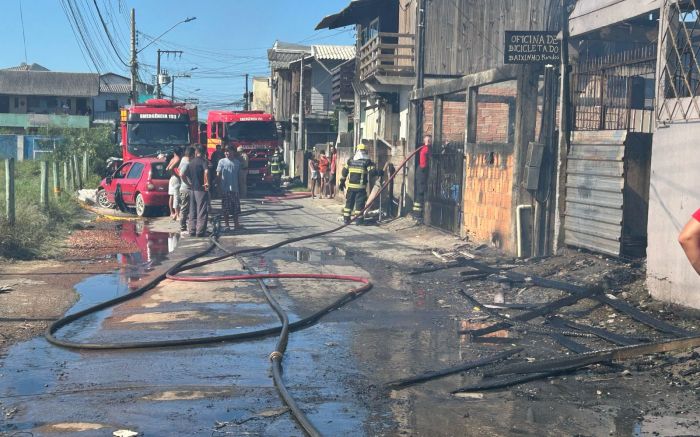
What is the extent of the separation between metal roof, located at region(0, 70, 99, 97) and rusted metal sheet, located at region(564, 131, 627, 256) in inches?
2744

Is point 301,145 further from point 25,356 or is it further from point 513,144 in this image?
point 25,356

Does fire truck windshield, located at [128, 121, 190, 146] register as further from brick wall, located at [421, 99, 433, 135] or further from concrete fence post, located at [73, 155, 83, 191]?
brick wall, located at [421, 99, 433, 135]

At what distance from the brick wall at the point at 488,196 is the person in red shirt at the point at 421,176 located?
2868 mm

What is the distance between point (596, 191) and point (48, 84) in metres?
72.9

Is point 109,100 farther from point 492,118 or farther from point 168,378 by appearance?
point 168,378

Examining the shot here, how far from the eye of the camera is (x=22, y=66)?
9356 centimetres

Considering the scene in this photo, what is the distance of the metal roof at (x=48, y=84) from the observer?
74312 millimetres

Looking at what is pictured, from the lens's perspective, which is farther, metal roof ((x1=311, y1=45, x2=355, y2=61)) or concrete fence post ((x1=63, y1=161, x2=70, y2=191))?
metal roof ((x1=311, y1=45, x2=355, y2=61))

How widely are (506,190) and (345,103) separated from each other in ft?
78.9

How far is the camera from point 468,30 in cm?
2541

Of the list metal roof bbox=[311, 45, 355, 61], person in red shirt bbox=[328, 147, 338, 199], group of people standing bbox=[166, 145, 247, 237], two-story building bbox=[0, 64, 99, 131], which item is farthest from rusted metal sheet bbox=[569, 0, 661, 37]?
two-story building bbox=[0, 64, 99, 131]

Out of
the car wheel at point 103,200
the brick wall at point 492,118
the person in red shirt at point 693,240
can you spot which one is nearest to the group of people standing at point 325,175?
the car wheel at point 103,200

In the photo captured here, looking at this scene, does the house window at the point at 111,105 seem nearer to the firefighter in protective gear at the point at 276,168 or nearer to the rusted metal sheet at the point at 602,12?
the firefighter in protective gear at the point at 276,168

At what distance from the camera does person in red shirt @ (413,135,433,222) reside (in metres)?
19.1
